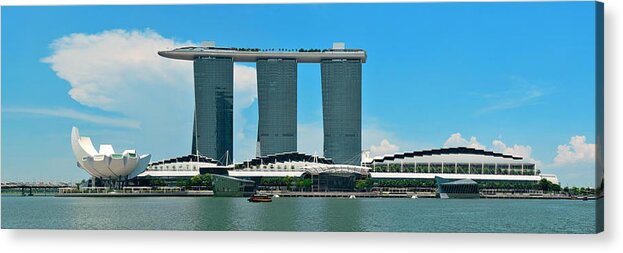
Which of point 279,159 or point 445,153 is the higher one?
point 445,153

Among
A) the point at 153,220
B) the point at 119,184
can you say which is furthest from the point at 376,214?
the point at 119,184

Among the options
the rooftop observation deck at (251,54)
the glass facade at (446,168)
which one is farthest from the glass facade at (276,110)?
the glass facade at (446,168)

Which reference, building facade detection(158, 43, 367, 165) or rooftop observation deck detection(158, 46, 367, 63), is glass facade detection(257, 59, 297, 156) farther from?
rooftop observation deck detection(158, 46, 367, 63)

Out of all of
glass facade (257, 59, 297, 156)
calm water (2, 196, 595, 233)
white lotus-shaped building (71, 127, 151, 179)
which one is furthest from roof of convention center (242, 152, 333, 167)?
calm water (2, 196, 595, 233)

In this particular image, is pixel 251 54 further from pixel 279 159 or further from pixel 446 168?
pixel 446 168

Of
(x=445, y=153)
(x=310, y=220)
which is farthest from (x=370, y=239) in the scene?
(x=445, y=153)

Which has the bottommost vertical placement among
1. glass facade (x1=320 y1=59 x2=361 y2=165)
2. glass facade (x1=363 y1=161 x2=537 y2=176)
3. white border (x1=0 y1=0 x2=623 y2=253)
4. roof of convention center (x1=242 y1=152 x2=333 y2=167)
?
white border (x1=0 y1=0 x2=623 y2=253)
